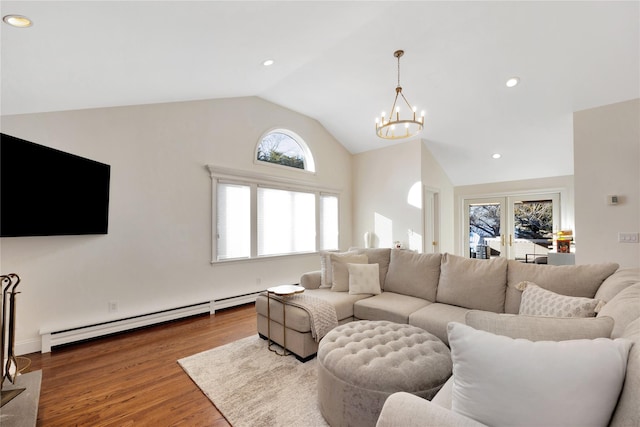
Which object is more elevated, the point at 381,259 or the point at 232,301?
the point at 381,259

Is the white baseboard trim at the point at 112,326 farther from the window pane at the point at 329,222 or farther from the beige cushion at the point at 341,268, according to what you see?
the window pane at the point at 329,222

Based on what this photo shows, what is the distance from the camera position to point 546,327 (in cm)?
109

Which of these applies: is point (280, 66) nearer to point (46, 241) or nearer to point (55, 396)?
point (46, 241)

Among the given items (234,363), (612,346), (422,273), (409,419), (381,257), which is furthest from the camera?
(381,257)

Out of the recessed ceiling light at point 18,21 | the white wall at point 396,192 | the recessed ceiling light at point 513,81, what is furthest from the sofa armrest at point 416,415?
the white wall at point 396,192

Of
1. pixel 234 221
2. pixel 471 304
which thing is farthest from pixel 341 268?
pixel 234 221

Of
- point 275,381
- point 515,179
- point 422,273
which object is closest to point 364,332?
point 275,381

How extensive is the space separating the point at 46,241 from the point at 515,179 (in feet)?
23.7

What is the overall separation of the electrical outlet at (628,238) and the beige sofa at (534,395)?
2.97 meters

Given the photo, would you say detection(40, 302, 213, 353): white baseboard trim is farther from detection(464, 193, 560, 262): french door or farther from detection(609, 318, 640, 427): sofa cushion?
detection(464, 193, 560, 262): french door

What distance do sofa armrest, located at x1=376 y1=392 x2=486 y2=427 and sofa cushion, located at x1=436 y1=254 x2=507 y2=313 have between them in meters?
1.84

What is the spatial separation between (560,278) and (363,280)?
5.58ft

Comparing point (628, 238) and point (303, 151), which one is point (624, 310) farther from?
point (303, 151)

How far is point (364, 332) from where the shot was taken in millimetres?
2014
